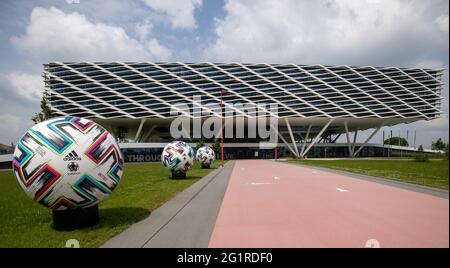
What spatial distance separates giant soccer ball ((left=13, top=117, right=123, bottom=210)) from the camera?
4.98m

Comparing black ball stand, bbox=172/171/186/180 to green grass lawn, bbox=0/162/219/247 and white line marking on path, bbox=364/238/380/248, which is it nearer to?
green grass lawn, bbox=0/162/219/247

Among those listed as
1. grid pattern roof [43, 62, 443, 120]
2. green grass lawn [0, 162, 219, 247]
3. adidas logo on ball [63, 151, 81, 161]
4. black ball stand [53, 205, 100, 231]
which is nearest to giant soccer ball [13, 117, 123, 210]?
adidas logo on ball [63, 151, 81, 161]

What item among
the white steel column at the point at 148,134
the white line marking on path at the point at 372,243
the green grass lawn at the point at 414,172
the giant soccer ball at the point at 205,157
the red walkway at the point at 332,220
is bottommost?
the green grass lawn at the point at 414,172

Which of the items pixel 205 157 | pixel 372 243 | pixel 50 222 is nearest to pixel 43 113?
pixel 205 157

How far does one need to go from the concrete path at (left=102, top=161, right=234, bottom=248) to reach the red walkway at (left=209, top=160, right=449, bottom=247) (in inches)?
11.7

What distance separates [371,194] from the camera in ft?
31.1

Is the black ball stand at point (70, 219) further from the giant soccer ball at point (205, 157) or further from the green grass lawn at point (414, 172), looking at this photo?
the giant soccer ball at point (205, 157)

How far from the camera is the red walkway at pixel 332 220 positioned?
4.65 metres

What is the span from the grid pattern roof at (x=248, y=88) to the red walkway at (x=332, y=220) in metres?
51.2

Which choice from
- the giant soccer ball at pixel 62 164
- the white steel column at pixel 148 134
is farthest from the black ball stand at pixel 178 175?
the white steel column at pixel 148 134

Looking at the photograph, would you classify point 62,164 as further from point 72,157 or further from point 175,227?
point 175,227
